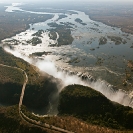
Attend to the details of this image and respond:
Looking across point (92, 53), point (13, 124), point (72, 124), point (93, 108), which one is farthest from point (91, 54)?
point (13, 124)

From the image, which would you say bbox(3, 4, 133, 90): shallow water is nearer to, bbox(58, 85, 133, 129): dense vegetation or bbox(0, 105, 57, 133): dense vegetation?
bbox(58, 85, 133, 129): dense vegetation

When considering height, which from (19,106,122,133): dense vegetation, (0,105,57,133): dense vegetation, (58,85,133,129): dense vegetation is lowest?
(0,105,57,133): dense vegetation

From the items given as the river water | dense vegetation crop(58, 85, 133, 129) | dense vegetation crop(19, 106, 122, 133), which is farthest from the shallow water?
dense vegetation crop(19, 106, 122, 133)

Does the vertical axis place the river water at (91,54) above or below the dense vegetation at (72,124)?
above

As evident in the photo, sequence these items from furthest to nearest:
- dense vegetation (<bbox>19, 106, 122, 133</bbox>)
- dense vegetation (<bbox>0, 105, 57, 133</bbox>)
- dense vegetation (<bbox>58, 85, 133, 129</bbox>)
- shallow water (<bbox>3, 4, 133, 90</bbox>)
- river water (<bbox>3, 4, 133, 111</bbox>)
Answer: shallow water (<bbox>3, 4, 133, 90</bbox>), river water (<bbox>3, 4, 133, 111</bbox>), dense vegetation (<bbox>0, 105, 57, 133</bbox>), dense vegetation (<bbox>58, 85, 133, 129</bbox>), dense vegetation (<bbox>19, 106, 122, 133</bbox>)

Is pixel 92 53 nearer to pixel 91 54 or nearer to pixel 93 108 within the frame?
pixel 91 54

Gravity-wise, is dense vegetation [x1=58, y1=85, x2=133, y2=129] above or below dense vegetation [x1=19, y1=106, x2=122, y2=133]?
above

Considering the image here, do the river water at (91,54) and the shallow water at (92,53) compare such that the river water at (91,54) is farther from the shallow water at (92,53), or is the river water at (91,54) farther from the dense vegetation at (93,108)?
the dense vegetation at (93,108)

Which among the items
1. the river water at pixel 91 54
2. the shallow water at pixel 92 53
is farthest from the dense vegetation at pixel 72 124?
the shallow water at pixel 92 53

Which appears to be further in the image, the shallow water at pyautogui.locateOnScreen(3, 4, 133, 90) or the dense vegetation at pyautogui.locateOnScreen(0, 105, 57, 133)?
the shallow water at pyautogui.locateOnScreen(3, 4, 133, 90)
